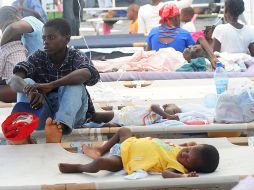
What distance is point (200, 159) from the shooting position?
136 inches

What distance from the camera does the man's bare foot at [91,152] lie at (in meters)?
3.87

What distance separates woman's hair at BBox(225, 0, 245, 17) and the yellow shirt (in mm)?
3736

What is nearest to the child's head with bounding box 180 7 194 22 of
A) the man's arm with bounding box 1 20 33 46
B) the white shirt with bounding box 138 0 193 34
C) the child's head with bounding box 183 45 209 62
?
the white shirt with bounding box 138 0 193 34

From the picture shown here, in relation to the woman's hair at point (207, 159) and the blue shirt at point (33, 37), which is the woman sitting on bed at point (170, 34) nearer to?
the blue shirt at point (33, 37)

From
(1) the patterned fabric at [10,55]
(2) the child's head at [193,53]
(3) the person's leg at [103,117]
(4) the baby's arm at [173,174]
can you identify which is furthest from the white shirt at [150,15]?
(4) the baby's arm at [173,174]

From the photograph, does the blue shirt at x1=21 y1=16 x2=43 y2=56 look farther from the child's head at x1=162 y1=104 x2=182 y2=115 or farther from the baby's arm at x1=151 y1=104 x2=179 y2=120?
the baby's arm at x1=151 y1=104 x2=179 y2=120

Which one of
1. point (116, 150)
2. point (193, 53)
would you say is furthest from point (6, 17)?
point (116, 150)

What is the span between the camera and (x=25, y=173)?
3600mm

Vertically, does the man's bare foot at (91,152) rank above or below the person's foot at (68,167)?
below

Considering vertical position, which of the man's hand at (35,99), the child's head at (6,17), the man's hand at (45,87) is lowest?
the man's hand at (35,99)

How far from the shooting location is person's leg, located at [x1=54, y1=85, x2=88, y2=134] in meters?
4.18

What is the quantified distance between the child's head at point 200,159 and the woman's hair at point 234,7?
12.7 ft

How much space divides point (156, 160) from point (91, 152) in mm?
543

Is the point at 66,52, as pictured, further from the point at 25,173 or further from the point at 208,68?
the point at 208,68
